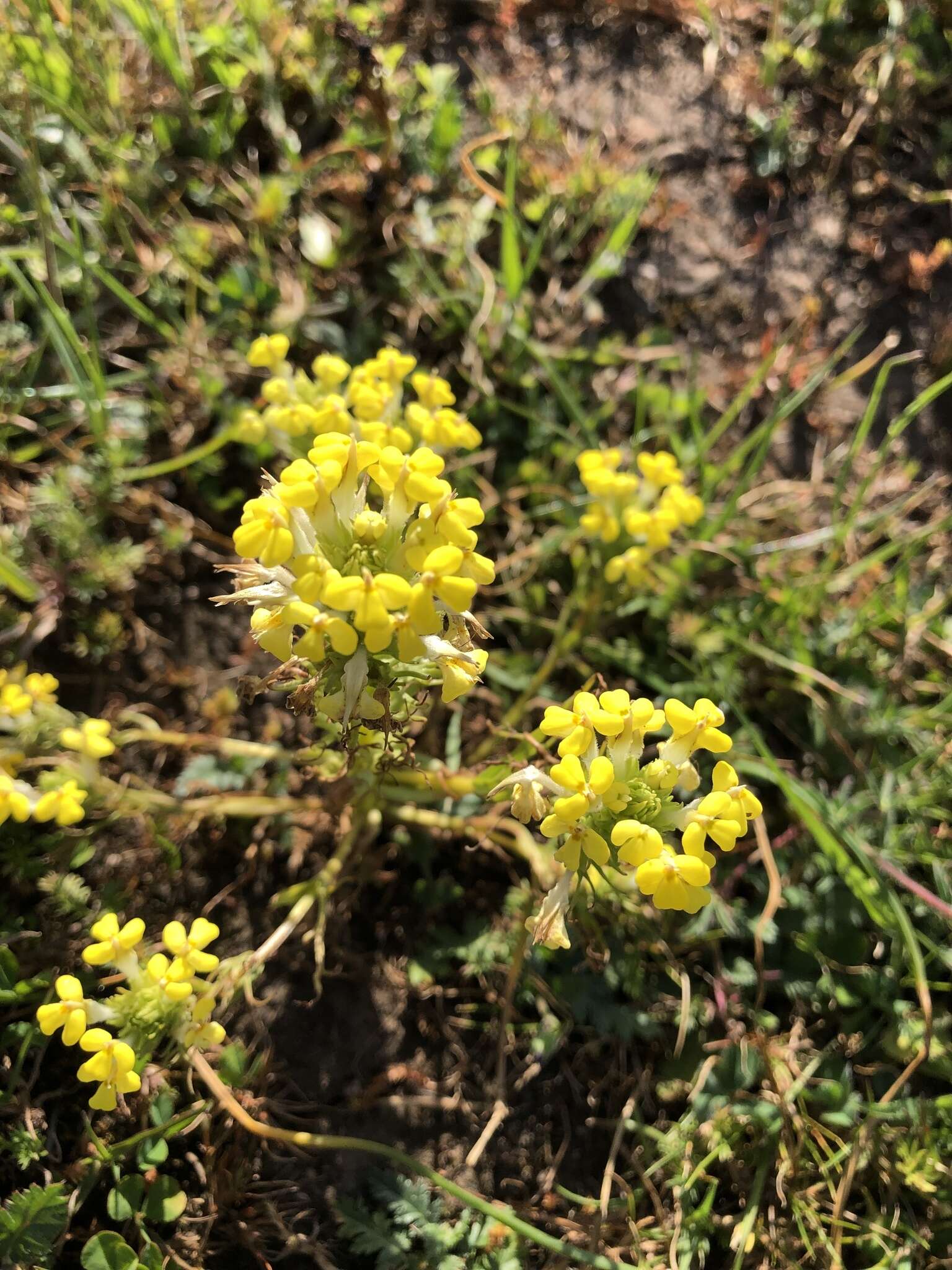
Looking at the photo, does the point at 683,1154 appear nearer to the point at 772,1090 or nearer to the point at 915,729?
the point at 772,1090

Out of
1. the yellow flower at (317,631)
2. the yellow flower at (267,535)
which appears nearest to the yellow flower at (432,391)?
the yellow flower at (267,535)

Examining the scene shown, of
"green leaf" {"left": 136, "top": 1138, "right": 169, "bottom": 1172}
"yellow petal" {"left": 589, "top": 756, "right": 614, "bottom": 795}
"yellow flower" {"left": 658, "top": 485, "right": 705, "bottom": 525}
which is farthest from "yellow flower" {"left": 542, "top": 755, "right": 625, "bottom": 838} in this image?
"green leaf" {"left": 136, "top": 1138, "right": 169, "bottom": 1172}

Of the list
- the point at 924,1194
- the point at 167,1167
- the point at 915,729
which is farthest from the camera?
the point at 915,729

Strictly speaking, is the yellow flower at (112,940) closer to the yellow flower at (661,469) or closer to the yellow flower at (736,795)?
the yellow flower at (736,795)

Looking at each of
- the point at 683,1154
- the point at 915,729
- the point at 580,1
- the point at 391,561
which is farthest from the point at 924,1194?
the point at 580,1

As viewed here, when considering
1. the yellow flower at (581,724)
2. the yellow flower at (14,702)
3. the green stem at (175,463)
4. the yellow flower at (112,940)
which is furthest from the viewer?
the green stem at (175,463)
